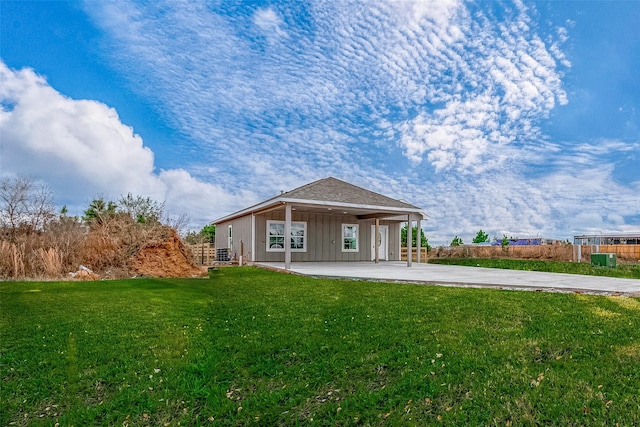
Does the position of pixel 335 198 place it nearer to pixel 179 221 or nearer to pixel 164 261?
pixel 179 221

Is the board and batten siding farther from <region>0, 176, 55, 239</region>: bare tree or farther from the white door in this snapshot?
<region>0, 176, 55, 239</region>: bare tree

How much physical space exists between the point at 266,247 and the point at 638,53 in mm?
15096

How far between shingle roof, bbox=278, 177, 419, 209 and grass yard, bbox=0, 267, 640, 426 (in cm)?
809

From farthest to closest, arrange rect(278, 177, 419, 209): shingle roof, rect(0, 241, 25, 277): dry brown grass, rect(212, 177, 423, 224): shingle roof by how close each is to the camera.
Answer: rect(278, 177, 419, 209): shingle roof, rect(212, 177, 423, 224): shingle roof, rect(0, 241, 25, 277): dry brown grass

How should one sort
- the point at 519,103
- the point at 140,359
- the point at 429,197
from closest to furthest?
the point at 140,359 → the point at 519,103 → the point at 429,197

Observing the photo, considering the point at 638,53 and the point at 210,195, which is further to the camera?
the point at 210,195

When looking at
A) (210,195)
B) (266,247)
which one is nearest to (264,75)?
(210,195)

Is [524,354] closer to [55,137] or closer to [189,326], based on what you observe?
[189,326]

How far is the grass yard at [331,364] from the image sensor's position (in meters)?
3.38

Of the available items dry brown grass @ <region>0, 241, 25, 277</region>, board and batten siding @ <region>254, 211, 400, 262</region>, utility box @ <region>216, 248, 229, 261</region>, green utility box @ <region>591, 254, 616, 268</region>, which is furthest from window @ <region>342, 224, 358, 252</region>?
dry brown grass @ <region>0, 241, 25, 277</region>

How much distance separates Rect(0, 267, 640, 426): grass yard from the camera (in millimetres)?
3377

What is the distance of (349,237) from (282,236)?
3668mm

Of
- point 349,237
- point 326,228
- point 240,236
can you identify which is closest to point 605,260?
point 349,237

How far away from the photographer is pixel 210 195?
55.2 ft
